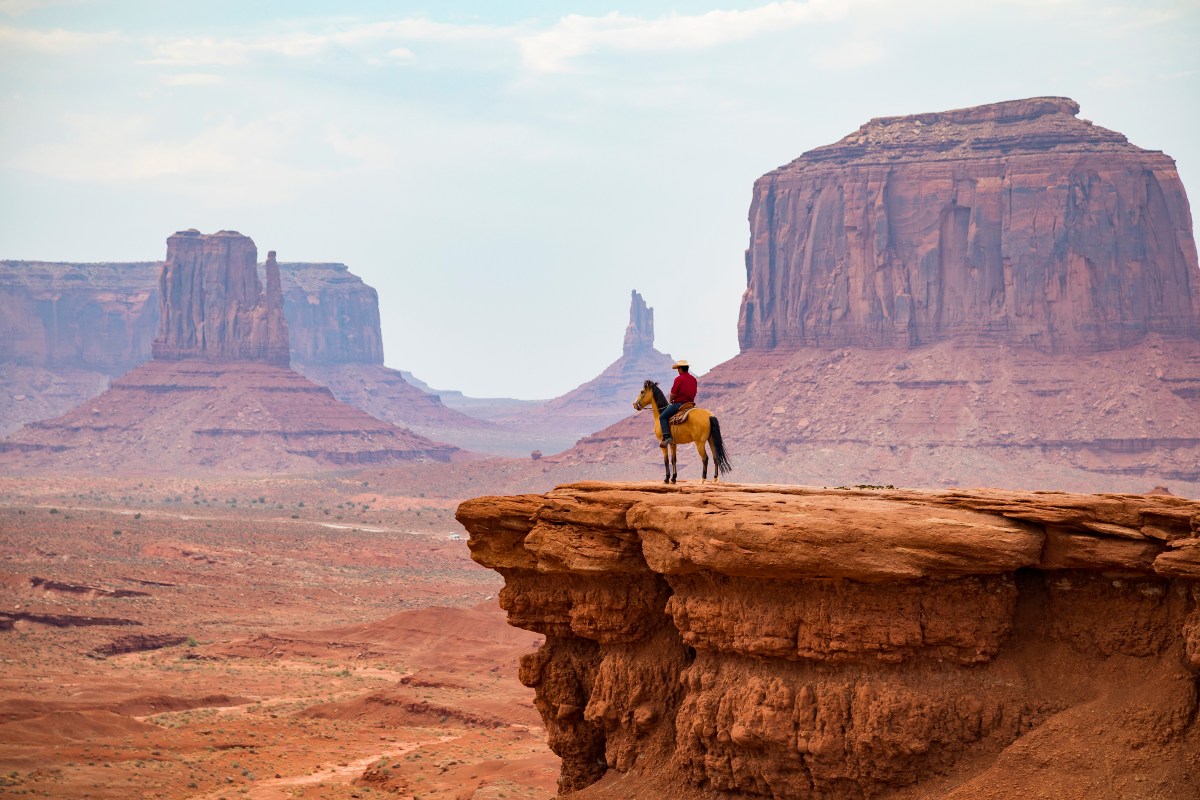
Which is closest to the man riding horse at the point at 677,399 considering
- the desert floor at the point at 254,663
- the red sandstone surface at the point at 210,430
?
the desert floor at the point at 254,663

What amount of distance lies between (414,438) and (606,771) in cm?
16996

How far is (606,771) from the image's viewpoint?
22.5 m

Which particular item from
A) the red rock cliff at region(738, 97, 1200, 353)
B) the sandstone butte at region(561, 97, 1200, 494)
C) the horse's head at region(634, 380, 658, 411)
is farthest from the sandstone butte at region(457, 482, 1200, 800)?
the red rock cliff at region(738, 97, 1200, 353)

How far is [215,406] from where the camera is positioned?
178 meters

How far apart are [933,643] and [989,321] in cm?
11289

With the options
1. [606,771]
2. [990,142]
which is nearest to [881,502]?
[606,771]

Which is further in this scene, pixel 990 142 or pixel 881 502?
pixel 990 142

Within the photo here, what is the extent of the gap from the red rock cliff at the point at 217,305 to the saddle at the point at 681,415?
16828 cm

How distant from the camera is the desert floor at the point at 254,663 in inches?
1452

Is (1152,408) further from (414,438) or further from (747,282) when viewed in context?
(414,438)

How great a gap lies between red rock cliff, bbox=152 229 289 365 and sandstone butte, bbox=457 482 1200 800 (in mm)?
171957

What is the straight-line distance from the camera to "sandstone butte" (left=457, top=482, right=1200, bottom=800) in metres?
17.2

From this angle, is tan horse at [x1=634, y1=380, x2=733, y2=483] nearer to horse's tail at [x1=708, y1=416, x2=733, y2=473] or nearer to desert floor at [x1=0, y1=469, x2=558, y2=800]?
horse's tail at [x1=708, y1=416, x2=733, y2=473]

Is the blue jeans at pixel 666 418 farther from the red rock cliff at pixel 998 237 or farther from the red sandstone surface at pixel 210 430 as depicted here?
the red sandstone surface at pixel 210 430
